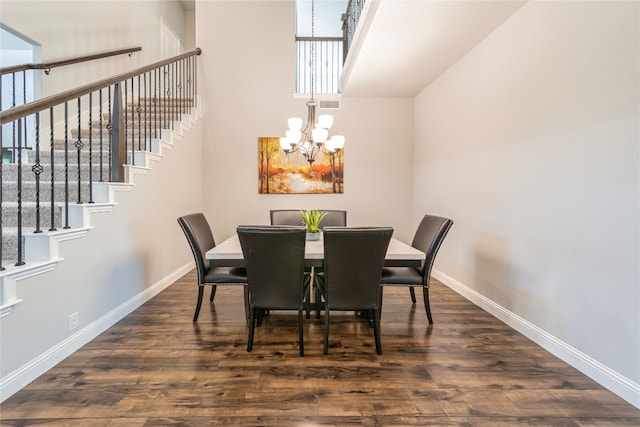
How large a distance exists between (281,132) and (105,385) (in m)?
3.95

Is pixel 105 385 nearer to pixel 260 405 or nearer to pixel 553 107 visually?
pixel 260 405

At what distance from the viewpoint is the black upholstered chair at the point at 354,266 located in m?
2.09

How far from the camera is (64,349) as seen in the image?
84.8 inches

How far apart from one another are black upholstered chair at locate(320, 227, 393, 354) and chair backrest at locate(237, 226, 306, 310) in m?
0.20

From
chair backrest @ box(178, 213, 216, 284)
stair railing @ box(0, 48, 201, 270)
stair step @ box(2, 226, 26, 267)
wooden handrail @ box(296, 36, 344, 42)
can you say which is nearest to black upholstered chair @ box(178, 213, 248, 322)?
chair backrest @ box(178, 213, 216, 284)

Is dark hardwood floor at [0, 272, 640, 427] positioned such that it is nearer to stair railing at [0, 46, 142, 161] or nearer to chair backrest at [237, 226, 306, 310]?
chair backrest at [237, 226, 306, 310]

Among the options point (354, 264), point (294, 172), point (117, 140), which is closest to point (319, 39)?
point (294, 172)

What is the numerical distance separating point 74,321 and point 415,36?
3.73 meters

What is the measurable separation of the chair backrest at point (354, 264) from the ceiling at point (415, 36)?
190cm

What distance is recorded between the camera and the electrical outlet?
2.22 m

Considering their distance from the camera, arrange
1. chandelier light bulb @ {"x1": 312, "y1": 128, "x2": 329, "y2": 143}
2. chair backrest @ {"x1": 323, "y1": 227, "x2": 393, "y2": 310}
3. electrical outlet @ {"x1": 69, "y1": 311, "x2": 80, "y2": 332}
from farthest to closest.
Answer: chandelier light bulb @ {"x1": 312, "y1": 128, "x2": 329, "y2": 143}
electrical outlet @ {"x1": 69, "y1": 311, "x2": 80, "y2": 332}
chair backrest @ {"x1": 323, "y1": 227, "x2": 393, "y2": 310}

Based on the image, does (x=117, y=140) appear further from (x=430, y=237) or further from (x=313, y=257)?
(x=430, y=237)

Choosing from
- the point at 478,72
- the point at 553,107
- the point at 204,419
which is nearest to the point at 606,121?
the point at 553,107

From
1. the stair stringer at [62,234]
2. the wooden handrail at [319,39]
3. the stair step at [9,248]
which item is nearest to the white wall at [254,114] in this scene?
the wooden handrail at [319,39]
